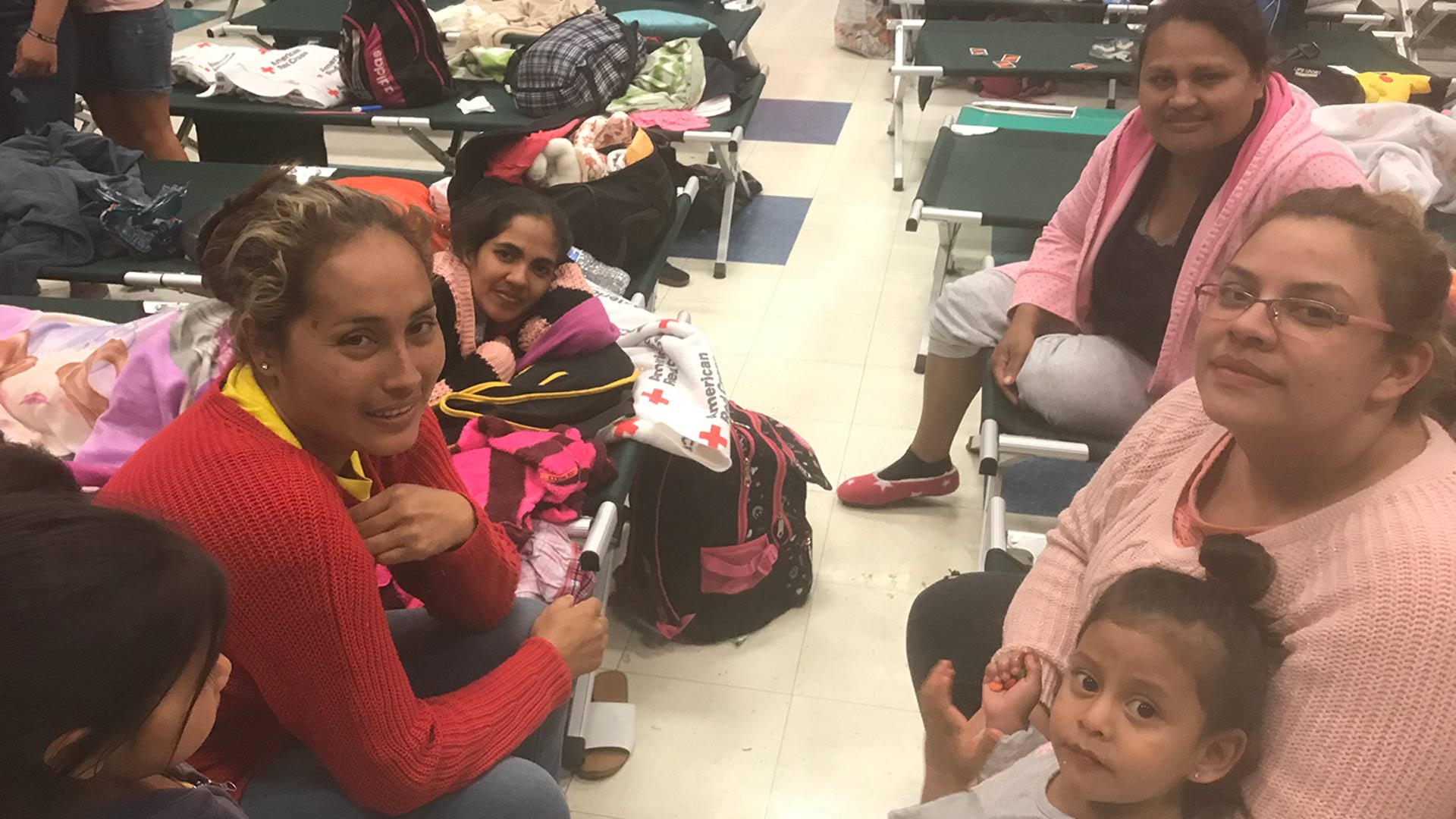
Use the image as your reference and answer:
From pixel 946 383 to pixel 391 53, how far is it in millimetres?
2460

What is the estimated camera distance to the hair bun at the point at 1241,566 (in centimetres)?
111

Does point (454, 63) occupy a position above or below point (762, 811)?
above

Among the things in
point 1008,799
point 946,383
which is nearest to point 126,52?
point 946,383

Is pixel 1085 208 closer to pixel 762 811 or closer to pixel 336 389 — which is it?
pixel 762 811

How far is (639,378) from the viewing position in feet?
7.16

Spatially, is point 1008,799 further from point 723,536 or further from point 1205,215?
point 1205,215

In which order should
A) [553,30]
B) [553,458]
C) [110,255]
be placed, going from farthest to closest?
[553,30] → [110,255] → [553,458]

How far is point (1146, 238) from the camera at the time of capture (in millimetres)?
2105

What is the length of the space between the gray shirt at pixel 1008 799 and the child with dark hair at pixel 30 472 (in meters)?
1.01

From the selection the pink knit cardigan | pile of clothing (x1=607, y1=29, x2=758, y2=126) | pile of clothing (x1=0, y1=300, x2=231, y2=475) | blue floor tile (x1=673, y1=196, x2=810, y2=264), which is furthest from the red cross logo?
pile of clothing (x1=607, y1=29, x2=758, y2=126)

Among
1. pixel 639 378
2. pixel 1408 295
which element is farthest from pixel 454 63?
pixel 1408 295

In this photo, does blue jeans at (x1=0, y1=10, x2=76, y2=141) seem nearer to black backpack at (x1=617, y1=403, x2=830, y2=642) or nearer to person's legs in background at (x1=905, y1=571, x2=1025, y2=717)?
black backpack at (x1=617, y1=403, x2=830, y2=642)

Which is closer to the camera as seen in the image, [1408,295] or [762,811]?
[1408,295]

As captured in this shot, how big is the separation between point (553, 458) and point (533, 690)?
1.97ft
